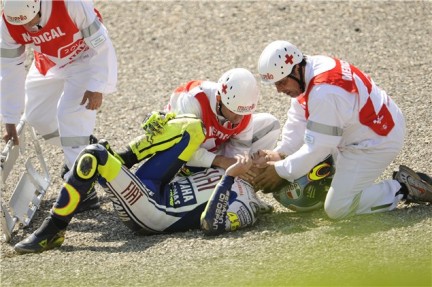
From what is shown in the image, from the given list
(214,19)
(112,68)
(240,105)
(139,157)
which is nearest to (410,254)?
(240,105)

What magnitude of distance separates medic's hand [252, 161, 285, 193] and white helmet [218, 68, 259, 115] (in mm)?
541

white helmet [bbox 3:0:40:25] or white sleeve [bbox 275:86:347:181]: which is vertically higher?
white helmet [bbox 3:0:40:25]

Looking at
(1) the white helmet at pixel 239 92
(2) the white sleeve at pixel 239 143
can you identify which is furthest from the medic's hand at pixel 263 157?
(1) the white helmet at pixel 239 92

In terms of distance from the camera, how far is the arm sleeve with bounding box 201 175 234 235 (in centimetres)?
879

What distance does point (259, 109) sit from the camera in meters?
12.2

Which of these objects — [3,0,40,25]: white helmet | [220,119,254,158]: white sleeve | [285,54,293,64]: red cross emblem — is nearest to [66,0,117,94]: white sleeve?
[3,0,40,25]: white helmet

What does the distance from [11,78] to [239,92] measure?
2.15 meters

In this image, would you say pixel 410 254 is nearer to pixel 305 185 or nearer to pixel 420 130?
pixel 305 185

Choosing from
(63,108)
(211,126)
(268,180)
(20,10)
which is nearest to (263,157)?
(268,180)

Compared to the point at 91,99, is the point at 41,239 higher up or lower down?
lower down

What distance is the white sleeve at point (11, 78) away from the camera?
964cm

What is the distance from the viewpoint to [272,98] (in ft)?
41.3

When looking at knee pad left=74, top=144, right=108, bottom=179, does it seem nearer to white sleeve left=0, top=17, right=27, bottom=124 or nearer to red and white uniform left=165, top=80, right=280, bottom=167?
red and white uniform left=165, top=80, right=280, bottom=167

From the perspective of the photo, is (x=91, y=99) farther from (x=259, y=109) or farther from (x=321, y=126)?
(x=259, y=109)
